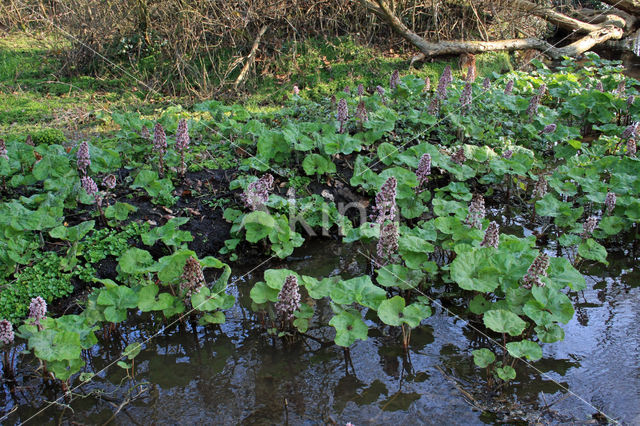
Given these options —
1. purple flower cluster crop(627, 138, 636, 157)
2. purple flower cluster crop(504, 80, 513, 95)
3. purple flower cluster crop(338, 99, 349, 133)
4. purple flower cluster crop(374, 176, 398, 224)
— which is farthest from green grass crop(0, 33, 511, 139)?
purple flower cluster crop(374, 176, 398, 224)

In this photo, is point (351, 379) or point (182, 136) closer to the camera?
point (351, 379)

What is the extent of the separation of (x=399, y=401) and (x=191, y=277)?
5.45 feet

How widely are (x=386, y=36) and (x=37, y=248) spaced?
8116mm

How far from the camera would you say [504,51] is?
10984 mm

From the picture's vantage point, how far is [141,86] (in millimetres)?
9469

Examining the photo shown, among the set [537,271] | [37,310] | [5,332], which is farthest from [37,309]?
[537,271]

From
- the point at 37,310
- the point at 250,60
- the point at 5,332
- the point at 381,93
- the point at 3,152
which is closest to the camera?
the point at 5,332

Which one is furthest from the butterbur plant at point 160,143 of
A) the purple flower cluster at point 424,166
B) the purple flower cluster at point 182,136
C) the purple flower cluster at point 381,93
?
the purple flower cluster at point 381,93

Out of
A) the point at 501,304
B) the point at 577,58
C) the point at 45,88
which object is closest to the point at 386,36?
the point at 577,58

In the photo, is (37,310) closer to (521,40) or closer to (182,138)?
(182,138)

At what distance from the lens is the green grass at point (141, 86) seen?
8.14 metres

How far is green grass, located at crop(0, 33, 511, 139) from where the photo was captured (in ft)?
26.7

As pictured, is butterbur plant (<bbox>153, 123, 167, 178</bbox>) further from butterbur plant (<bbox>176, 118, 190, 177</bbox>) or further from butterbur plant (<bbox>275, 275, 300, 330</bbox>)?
butterbur plant (<bbox>275, 275, 300, 330</bbox>)

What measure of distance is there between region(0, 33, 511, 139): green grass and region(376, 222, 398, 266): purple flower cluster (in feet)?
16.1
